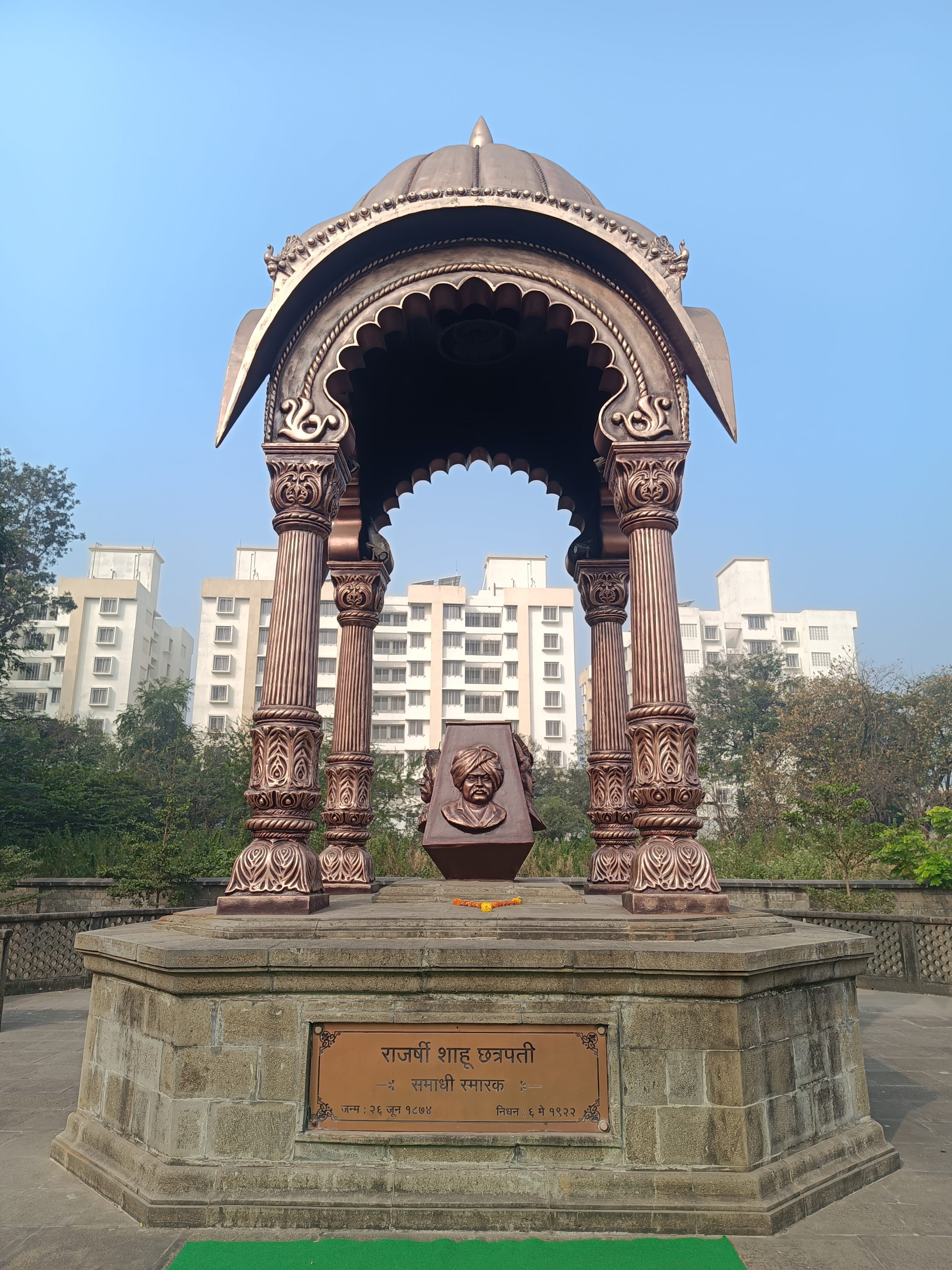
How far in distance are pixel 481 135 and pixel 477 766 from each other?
5.99 meters

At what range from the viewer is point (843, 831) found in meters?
15.5

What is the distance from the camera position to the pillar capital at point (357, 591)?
28.2 feet

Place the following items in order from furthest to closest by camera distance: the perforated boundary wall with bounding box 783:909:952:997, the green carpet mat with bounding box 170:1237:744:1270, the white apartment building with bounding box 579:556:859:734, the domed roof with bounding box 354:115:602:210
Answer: the white apartment building with bounding box 579:556:859:734
the perforated boundary wall with bounding box 783:909:952:997
the domed roof with bounding box 354:115:602:210
the green carpet mat with bounding box 170:1237:744:1270

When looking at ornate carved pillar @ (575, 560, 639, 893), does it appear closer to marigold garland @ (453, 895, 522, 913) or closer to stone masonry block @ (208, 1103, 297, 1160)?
marigold garland @ (453, 895, 522, 913)

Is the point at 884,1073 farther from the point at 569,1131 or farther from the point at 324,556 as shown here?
the point at 324,556

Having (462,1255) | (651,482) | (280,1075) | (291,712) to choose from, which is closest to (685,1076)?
(462,1255)

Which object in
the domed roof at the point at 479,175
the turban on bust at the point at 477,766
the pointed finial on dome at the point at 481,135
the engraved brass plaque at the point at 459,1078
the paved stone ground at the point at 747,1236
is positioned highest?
the pointed finial on dome at the point at 481,135

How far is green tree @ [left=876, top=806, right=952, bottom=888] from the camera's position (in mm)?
13594

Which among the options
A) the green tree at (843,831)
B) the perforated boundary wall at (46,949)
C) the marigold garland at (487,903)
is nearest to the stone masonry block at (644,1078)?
the marigold garland at (487,903)

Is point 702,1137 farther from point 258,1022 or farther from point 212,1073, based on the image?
point 212,1073

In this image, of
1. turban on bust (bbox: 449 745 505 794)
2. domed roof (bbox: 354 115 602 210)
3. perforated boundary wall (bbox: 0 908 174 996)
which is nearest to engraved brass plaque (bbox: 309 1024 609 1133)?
turban on bust (bbox: 449 745 505 794)

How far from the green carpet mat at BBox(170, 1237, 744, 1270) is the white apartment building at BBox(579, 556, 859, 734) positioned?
70880 millimetres

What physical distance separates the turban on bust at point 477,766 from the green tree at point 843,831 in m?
10.5

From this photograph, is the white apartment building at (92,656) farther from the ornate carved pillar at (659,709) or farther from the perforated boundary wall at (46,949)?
the ornate carved pillar at (659,709)
